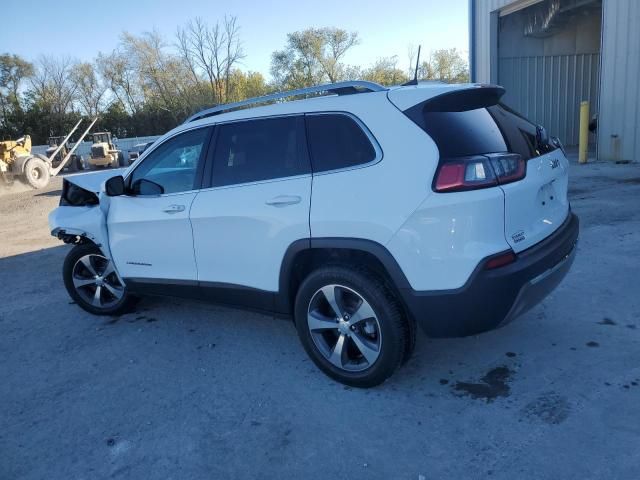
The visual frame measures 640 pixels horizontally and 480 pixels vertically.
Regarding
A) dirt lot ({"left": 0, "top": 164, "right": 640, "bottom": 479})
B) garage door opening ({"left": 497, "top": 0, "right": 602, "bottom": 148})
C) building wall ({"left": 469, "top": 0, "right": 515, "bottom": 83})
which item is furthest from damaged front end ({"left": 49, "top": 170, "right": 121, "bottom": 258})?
garage door opening ({"left": 497, "top": 0, "right": 602, "bottom": 148})

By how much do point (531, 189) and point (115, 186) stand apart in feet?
10.3

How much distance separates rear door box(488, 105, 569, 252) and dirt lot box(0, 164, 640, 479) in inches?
37.1

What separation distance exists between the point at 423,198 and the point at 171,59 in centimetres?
4597

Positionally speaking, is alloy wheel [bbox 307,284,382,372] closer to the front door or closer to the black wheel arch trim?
the black wheel arch trim

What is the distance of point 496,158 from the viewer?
2801 mm

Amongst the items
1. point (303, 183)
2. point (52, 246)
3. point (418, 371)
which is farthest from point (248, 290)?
point (52, 246)

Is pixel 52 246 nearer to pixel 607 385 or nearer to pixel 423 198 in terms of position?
pixel 423 198

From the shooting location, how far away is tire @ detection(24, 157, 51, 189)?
697 inches

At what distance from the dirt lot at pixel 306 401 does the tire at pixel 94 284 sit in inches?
6.9

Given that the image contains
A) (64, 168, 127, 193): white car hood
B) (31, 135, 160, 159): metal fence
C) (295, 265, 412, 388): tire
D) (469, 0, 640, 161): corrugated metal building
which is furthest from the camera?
(31, 135, 160, 159): metal fence

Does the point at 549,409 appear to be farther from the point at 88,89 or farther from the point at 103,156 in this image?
the point at 88,89

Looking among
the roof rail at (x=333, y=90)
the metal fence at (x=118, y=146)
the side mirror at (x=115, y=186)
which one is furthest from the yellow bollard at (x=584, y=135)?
the metal fence at (x=118, y=146)

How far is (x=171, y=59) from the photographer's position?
4403 cm

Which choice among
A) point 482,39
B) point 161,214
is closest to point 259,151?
point 161,214
